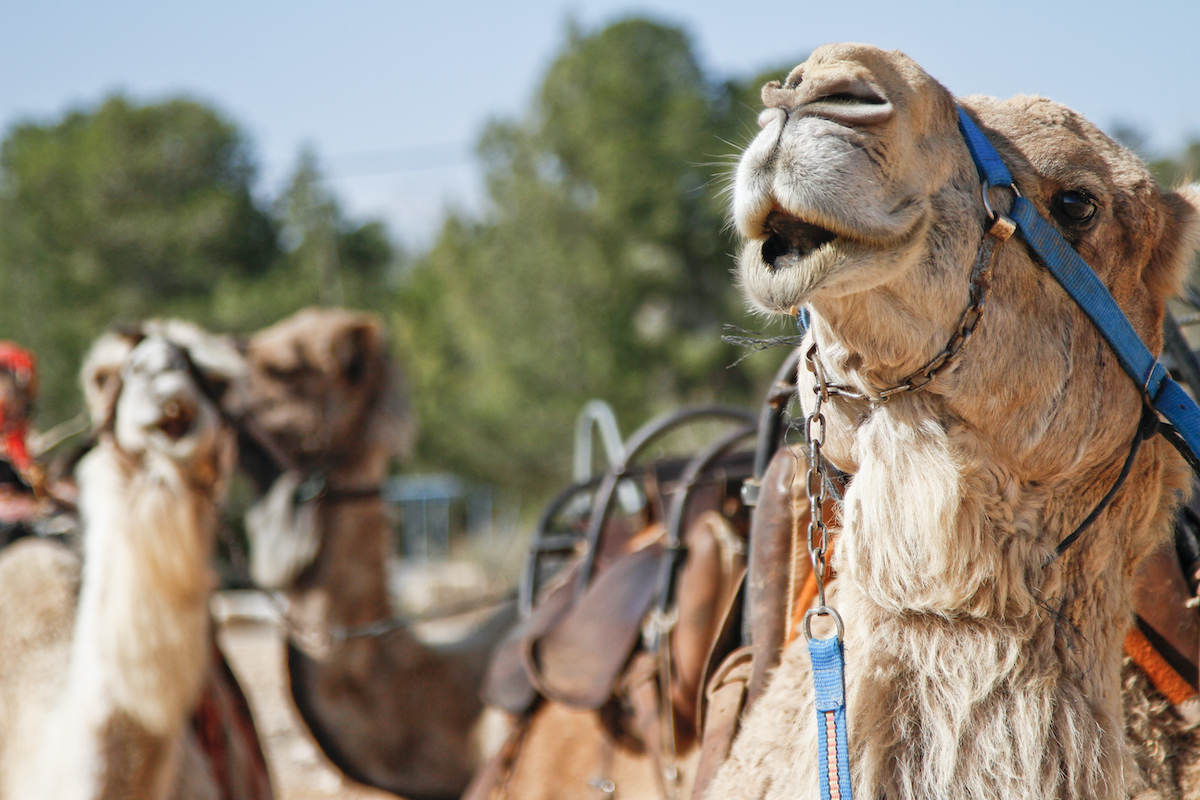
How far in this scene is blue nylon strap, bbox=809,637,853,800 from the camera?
4.53ft

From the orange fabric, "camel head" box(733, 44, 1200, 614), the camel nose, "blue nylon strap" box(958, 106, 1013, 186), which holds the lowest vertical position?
the orange fabric

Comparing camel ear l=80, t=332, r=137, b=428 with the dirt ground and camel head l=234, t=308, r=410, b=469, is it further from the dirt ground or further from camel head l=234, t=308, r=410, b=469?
the dirt ground

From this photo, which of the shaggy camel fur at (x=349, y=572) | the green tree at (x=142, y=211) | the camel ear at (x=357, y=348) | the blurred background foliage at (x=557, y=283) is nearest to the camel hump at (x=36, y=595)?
the shaggy camel fur at (x=349, y=572)

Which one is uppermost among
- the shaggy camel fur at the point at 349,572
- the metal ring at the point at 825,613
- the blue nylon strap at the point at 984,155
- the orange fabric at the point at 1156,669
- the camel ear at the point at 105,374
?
the blue nylon strap at the point at 984,155

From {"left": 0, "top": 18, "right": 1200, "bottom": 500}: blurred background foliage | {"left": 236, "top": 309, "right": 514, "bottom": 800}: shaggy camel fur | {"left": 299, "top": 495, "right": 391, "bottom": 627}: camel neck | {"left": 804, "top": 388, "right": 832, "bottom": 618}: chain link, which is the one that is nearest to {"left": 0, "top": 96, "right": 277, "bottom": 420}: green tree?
{"left": 0, "top": 18, "right": 1200, "bottom": 500}: blurred background foliage

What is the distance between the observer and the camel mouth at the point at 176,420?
2900 mm

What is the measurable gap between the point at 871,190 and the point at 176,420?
231 cm

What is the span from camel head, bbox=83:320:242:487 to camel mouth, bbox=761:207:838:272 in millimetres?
2118

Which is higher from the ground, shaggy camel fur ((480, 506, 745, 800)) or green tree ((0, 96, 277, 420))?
green tree ((0, 96, 277, 420))

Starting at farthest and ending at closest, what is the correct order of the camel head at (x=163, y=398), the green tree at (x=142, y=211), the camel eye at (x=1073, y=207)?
the green tree at (x=142, y=211), the camel head at (x=163, y=398), the camel eye at (x=1073, y=207)

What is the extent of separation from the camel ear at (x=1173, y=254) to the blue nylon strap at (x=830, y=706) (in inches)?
30.9

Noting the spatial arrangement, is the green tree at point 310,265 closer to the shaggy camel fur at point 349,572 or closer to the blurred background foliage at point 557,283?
the blurred background foliage at point 557,283

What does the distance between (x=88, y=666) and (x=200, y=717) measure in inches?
19.2

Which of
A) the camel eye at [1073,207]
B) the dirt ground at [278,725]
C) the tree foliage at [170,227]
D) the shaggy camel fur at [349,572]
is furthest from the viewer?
the tree foliage at [170,227]
